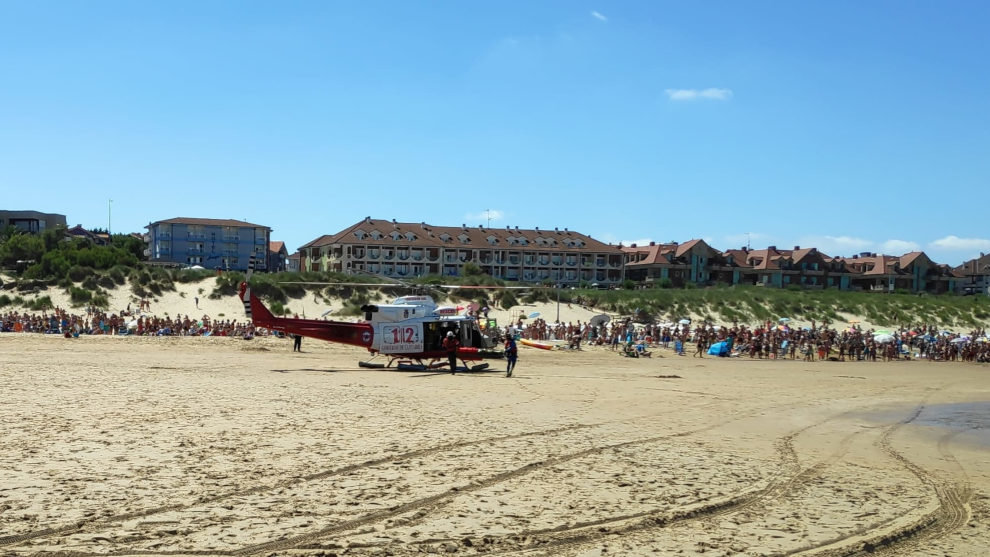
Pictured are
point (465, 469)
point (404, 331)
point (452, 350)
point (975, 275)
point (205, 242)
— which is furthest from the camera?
point (975, 275)

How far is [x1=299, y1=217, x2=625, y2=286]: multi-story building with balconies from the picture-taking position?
8238 centimetres

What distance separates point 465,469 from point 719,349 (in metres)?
30.3

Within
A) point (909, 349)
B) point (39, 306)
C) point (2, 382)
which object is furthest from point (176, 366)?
point (909, 349)

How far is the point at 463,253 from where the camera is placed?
86500 mm

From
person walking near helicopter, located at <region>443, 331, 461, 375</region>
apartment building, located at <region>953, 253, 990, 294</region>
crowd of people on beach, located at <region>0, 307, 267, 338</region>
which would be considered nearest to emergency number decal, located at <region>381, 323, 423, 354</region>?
person walking near helicopter, located at <region>443, 331, 461, 375</region>

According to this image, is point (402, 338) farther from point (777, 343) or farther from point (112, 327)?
point (777, 343)

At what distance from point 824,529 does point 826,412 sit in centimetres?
1103

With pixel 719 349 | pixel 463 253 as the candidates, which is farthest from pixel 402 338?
pixel 463 253

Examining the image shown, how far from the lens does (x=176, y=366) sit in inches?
891

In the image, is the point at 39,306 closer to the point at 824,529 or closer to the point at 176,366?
the point at 176,366

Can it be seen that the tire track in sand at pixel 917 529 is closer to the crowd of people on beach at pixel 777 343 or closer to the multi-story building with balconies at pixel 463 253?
the crowd of people on beach at pixel 777 343

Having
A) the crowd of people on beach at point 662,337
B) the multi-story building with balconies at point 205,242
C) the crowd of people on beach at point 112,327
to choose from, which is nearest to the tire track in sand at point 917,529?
the crowd of people on beach at point 662,337

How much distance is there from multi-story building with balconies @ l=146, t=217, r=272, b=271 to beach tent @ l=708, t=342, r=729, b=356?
68677 millimetres

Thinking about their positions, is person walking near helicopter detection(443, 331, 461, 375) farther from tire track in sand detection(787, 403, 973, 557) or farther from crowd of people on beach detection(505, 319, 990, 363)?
tire track in sand detection(787, 403, 973, 557)
